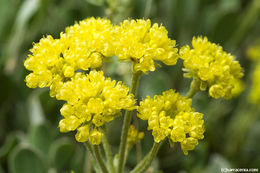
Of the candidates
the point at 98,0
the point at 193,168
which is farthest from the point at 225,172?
the point at 98,0

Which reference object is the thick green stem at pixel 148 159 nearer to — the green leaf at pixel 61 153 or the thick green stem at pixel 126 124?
the thick green stem at pixel 126 124

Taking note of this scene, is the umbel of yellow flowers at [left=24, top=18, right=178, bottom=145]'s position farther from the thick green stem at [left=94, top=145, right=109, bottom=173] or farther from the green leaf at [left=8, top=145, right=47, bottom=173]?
the green leaf at [left=8, top=145, right=47, bottom=173]

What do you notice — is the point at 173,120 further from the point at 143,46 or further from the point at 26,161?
the point at 26,161

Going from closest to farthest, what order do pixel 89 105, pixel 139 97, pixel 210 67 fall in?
1. pixel 89 105
2. pixel 210 67
3. pixel 139 97

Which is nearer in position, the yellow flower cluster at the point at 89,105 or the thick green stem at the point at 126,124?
the yellow flower cluster at the point at 89,105

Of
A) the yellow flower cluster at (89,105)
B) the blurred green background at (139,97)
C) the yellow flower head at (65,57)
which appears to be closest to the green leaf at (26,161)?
the blurred green background at (139,97)

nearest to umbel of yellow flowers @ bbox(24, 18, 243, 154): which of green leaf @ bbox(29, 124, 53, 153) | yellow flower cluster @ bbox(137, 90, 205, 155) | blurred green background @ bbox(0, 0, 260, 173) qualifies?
yellow flower cluster @ bbox(137, 90, 205, 155)

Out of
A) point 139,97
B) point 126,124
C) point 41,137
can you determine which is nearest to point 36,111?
point 41,137
